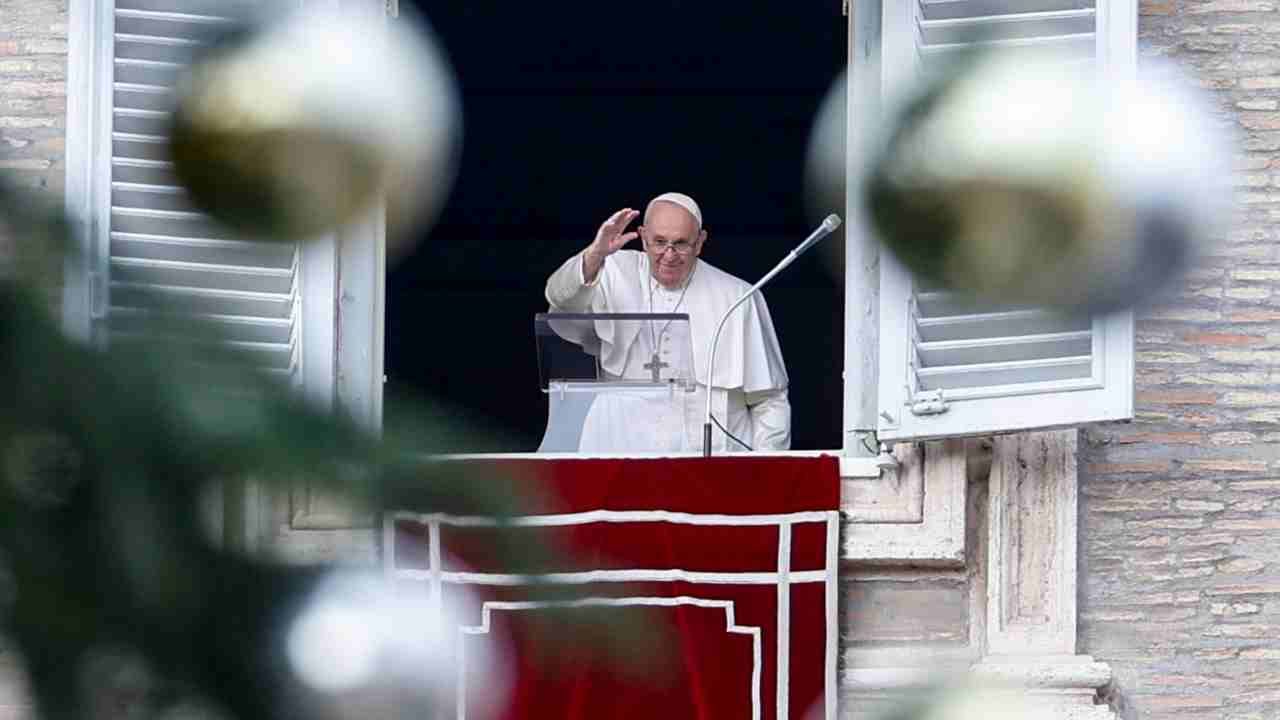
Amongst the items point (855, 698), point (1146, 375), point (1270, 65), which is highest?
point (1270, 65)

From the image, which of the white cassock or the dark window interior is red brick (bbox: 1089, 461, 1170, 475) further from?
the dark window interior

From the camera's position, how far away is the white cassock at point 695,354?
534cm

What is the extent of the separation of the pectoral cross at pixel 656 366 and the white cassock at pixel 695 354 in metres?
0.02

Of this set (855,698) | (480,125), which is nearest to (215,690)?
(855,698)

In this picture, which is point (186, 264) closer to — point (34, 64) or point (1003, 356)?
point (1003, 356)

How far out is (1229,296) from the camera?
547 cm

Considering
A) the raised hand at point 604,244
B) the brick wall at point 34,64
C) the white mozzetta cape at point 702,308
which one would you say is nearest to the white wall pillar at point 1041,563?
the white mozzetta cape at point 702,308

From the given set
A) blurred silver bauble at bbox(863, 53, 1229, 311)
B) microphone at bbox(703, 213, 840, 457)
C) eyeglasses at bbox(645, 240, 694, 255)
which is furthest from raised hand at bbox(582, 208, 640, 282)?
blurred silver bauble at bbox(863, 53, 1229, 311)

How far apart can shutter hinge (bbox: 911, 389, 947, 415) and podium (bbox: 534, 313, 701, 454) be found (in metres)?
0.61

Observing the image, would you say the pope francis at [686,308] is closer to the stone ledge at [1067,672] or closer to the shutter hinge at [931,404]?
the shutter hinge at [931,404]

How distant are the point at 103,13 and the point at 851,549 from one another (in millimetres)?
1935

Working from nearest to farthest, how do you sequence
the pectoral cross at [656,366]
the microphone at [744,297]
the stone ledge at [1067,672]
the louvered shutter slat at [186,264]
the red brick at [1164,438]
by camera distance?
the louvered shutter slat at [186,264], the microphone at [744,297], the stone ledge at [1067,672], the pectoral cross at [656,366], the red brick at [1164,438]

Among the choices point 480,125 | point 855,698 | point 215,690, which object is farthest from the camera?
point 480,125

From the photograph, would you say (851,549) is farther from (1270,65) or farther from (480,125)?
(480,125)
